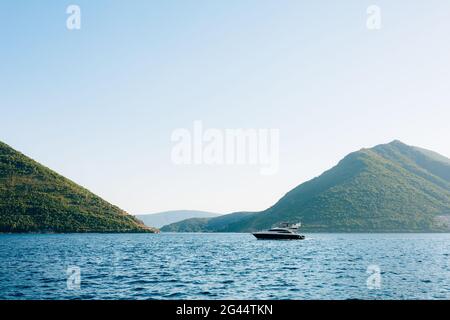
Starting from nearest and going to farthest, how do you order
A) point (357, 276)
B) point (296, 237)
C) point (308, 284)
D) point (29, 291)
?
1. point (29, 291)
2. point (308, 284)
3. point (357, 276)
4. point (296, 237)

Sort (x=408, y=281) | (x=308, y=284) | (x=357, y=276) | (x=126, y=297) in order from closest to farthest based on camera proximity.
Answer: (x=126, y=297)
(x=308, y=284)
(x=408, y=281)
(x=357, y=276)

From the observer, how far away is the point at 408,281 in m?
52.9
